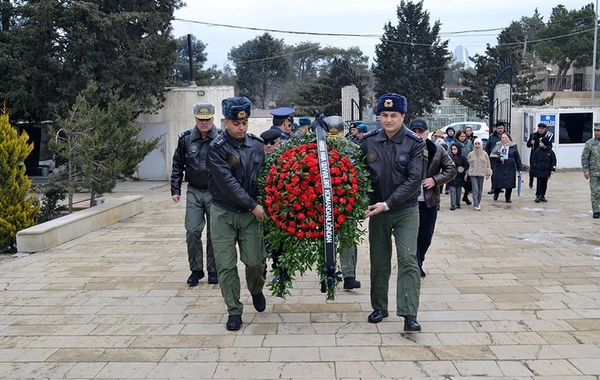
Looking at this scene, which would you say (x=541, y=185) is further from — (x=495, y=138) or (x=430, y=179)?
(x=430, y=179)

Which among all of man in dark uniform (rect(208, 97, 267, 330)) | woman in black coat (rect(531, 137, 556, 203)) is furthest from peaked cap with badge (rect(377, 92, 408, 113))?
woman in black coat (rect(531, 137, 556, 203))

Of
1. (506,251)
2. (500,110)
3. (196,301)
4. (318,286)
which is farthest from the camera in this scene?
(500,110)

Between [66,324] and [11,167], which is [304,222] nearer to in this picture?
[66,324]

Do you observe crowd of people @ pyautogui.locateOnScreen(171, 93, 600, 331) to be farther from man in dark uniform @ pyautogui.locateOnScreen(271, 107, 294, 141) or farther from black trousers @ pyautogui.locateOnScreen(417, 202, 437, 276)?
man in dark uniform @ pyautogui.locateOnScreen(271, 107, 294, 141)

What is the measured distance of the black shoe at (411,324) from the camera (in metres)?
5.27

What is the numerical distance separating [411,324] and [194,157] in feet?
9.68

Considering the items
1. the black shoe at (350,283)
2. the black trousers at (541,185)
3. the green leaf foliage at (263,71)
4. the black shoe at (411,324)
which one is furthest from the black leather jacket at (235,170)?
the green leaf foliage at (263,71)

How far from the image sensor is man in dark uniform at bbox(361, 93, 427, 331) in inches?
207

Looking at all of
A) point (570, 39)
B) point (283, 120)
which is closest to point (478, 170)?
point (283, 120)

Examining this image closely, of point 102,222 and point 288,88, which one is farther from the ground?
point 288,88

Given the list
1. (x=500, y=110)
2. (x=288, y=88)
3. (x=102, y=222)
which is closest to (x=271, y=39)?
(x=288, y=88)

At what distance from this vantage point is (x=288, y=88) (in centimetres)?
6056

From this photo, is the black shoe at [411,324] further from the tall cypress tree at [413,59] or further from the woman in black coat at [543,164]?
the tall cypress tree at [413,59]

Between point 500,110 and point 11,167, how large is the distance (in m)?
17.1
